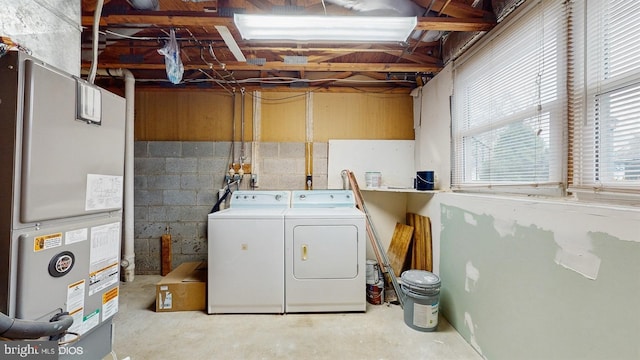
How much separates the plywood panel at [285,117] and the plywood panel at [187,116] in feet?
0.85

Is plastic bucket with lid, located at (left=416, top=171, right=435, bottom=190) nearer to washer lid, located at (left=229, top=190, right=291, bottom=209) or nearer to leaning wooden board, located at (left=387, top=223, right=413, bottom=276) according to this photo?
leaning wooden board, located at (left=387, top=223, right=413, bottom=276)

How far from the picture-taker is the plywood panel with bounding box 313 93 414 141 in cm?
335

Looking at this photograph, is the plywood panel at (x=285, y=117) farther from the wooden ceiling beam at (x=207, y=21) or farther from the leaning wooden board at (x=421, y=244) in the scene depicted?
the leaning wooden board at (x=421, y=244)

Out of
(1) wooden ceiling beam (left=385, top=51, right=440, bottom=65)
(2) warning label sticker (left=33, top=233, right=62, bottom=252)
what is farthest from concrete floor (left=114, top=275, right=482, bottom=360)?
(1) wooden ceiling beam (left=385, top=51, right=440, bottom=65)

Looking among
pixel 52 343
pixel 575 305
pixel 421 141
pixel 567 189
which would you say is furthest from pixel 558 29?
pixel 52 343

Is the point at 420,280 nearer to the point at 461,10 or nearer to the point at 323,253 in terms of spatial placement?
the point at 323,253

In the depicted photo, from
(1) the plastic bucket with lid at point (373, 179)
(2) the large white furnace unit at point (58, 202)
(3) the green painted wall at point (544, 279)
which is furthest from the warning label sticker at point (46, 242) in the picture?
(1) the plastic bucket with lid at point (373, 179)

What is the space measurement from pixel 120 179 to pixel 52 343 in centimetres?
63

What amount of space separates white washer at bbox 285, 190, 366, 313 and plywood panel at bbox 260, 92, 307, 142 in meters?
1.26

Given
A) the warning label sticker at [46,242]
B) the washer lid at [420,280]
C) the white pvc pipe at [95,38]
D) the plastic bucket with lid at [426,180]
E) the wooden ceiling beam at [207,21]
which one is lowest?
the washer lid at [420,280]

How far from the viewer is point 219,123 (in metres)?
3.32

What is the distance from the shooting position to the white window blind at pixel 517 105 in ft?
4.69

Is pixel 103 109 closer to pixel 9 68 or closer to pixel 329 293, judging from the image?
pixel 9 68

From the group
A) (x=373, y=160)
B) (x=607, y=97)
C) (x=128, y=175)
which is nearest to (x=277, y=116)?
(x=373, y=160)
